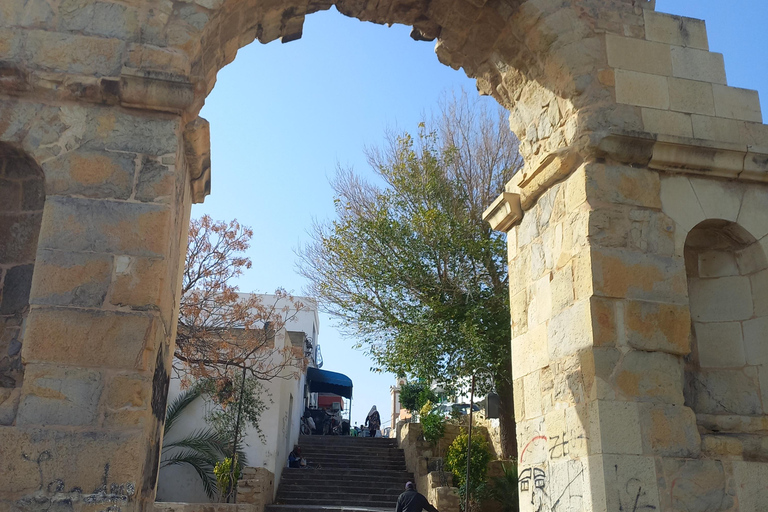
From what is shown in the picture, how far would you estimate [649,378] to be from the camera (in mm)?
4172

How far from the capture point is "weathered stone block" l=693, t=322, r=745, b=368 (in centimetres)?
464

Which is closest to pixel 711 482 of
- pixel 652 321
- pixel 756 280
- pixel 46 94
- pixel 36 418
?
pixel 652 321

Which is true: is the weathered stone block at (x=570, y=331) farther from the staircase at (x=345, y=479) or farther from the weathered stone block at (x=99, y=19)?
the staircase at (x=345, y=479)

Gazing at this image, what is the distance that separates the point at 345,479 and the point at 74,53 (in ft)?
40.5

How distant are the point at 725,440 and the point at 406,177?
9475 millimetres

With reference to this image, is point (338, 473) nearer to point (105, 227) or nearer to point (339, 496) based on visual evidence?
point (339, 496)

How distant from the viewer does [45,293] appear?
3.68 meters

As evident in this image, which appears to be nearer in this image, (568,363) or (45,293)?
(45,293)

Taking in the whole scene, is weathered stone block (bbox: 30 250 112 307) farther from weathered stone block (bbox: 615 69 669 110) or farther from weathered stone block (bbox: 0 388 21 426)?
weathered stone block (bbox: 615 69 669 110)

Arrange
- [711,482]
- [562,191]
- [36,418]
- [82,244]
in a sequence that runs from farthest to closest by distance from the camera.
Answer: [562,191] < [711,482] < [82,244] < [36,418]

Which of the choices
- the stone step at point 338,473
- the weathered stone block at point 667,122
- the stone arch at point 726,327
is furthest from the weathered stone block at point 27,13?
the stone step at point 338,473

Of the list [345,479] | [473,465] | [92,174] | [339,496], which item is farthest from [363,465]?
[92,174]

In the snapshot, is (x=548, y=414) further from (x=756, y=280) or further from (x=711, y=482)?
(x=756, y=280)

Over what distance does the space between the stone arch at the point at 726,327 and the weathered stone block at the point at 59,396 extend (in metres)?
3.62
